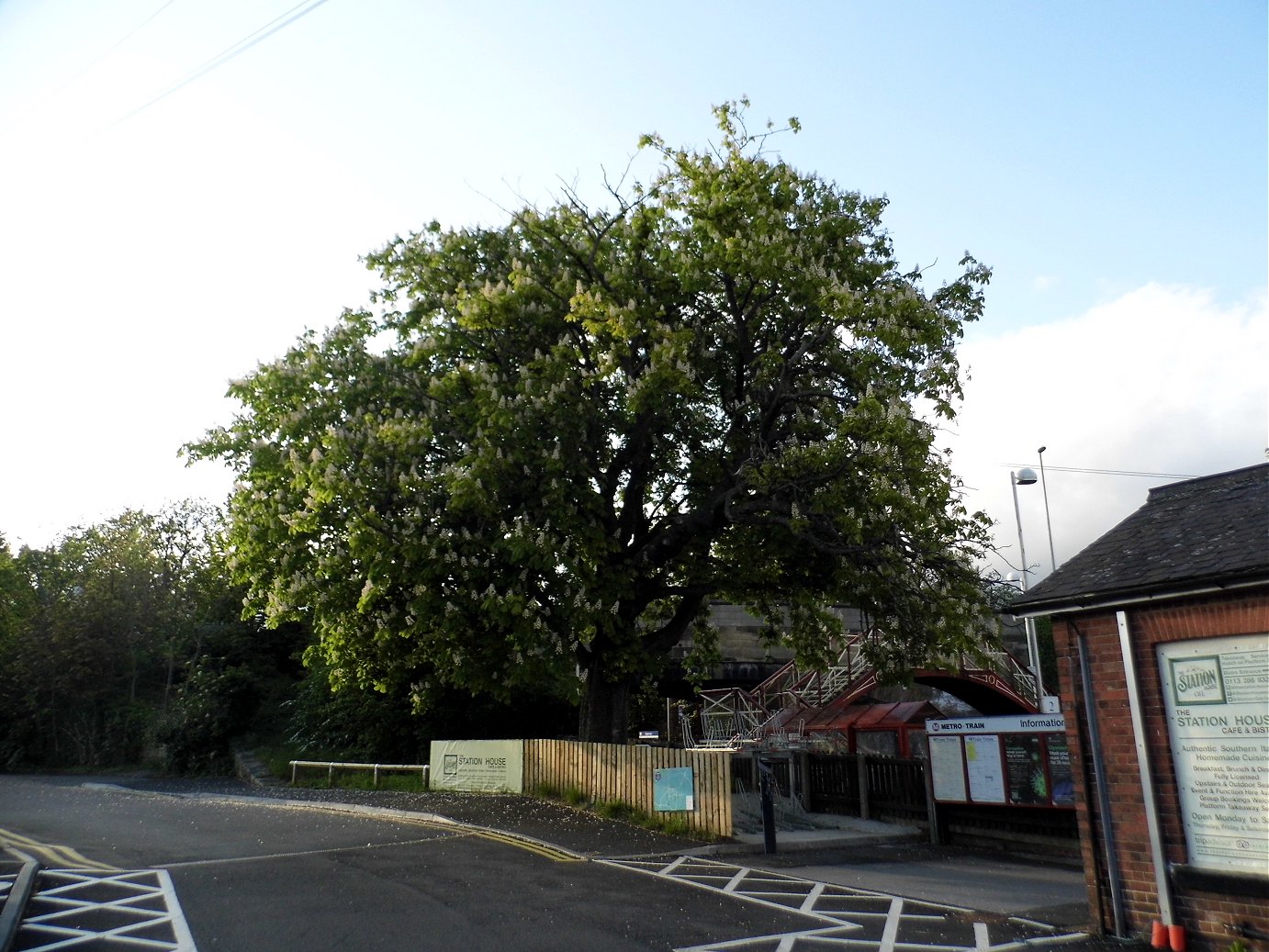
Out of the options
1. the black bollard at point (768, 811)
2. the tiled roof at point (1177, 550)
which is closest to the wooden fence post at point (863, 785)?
the black bollard at point (768, 811)

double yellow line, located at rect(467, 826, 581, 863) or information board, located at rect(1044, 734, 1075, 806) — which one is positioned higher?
information board, located at rect(1044, 734, 1075, 806)

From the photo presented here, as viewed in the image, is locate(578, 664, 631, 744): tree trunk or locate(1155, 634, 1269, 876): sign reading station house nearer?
locate(1155, 634, 1269, 876): sign reading station house

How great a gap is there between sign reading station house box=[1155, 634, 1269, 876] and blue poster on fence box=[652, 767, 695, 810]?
8759 millimetres

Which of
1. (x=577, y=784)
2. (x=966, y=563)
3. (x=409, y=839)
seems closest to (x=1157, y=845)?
(x=966, y=563)

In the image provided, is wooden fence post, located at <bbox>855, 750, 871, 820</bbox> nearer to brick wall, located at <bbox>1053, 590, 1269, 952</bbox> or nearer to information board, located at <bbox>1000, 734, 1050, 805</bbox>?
information board, located at <bbox>1000, 734, 1050, 805</bbox>

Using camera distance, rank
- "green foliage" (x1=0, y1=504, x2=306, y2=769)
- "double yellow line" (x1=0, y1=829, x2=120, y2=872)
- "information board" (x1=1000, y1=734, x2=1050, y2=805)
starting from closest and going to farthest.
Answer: "double yellow line" (x1=0, y1=829, x2=120, y2=872) → "information board" (x1=1000, y1=734, x2=1050, y2=805) → "green foliage" (x1=0, y1=504, x2=306, y2=769)

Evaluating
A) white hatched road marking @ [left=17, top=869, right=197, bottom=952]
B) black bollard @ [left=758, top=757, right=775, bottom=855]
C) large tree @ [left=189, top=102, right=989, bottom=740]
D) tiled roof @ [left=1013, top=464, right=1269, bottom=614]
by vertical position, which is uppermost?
A: large tree @ [left=189, top=102, right=989, bottom=740]

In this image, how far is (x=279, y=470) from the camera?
57.5 feet

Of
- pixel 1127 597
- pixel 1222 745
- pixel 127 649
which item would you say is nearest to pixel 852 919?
pixel 1222 745

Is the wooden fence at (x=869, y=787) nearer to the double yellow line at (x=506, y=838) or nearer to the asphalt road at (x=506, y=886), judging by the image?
the asphalt road at (x=506, y=886)

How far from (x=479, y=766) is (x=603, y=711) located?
468cm

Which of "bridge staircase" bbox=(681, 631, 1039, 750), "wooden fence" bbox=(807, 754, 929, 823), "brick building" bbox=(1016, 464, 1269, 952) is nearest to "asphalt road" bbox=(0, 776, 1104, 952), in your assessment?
"brick building" bbox=(1016, 464, 1269, 952)

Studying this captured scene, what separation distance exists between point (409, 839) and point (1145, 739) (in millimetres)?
11259

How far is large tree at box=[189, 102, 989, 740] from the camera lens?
51.8 feet
